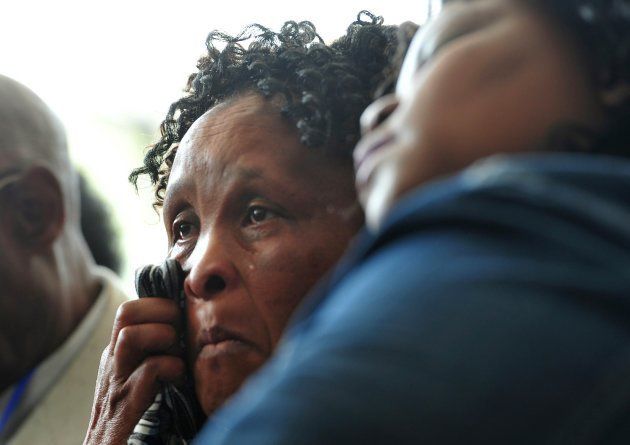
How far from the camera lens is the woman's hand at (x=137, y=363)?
1086 millimetres

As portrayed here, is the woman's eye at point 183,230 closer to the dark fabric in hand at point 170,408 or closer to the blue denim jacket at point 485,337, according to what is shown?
the dark fabric in hand at point 170,408

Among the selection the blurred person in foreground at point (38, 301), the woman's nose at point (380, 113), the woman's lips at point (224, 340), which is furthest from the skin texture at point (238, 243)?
the blurred person in foreground at point (38, 301)

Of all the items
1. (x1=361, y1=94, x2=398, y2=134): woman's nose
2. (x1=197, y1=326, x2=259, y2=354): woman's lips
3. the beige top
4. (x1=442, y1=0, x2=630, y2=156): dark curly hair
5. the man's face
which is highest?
(x1=442, y1=0, x2=630, y2=156): dark curly hair

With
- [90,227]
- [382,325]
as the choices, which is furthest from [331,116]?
[90,227]

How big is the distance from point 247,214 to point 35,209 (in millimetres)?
639

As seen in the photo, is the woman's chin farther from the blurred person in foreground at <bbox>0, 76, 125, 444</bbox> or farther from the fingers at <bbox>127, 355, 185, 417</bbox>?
the blurred person in foreground at <bbox>0, 76, 125, 444</bbox>

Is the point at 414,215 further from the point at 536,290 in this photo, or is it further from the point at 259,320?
the point at 259,320

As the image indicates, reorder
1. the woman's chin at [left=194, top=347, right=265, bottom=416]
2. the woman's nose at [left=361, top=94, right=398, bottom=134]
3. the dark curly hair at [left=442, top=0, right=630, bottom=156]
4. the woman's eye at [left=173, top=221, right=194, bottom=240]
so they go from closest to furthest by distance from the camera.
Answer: the dark curly hair at [left=442, top=0, right=630, bottom=156]
the woman's nose at [left=361, top=94, right=398, bottom=134]
the woman's chin at [left=194, top=347, right=265, bottom=416]
the woman's eye at [left=173, top=221, right=194, bottom=240]

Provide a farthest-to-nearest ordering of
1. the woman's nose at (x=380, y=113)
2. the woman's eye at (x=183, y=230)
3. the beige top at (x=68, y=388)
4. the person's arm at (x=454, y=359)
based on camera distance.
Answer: the beige top at (x=68, y=388), the woman's eye at (x=183, y=230), the woman's nose at (x=380, y=113), the person's arm at (x=454, y=359)

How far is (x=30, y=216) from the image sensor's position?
1553 mm

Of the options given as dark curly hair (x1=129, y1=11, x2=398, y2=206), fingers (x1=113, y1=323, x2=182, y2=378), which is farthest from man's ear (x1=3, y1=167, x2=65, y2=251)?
fingers (x1=113, y1=323, x2=182, y2=378)

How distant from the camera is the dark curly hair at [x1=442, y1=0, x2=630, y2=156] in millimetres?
610

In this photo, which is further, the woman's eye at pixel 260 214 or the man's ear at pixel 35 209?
the man's ear at pixel 35 209

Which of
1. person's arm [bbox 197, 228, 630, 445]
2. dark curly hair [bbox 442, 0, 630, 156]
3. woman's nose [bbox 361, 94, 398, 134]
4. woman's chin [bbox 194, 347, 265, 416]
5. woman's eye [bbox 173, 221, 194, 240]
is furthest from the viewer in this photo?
woman's eye [bbox 173, 221, 194, 240]
